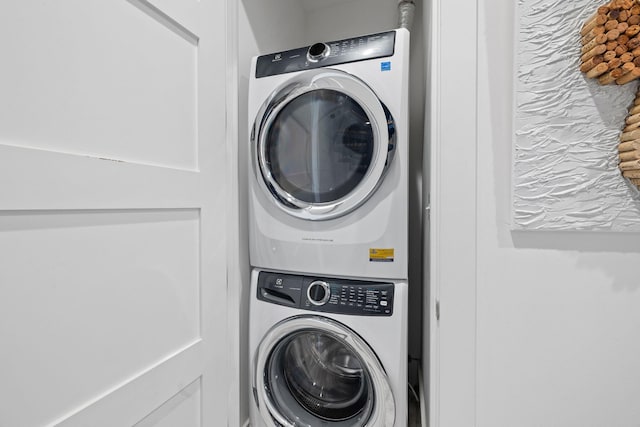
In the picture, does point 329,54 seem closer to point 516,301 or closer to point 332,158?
point 332,158

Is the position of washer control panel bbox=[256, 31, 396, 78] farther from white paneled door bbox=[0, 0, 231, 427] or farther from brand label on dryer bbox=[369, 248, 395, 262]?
brand label on dryer bbox=[369, 248, 395, 262]

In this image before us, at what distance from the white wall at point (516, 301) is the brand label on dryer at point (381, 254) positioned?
0.20 meters

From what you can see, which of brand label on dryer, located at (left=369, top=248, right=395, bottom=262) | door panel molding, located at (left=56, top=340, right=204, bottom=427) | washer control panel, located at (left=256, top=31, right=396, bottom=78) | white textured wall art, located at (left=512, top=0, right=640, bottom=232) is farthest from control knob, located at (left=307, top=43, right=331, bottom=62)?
door panel molding, located at (left=56, top=340, right=204, bottom=427)

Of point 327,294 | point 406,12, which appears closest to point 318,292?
point 327,294

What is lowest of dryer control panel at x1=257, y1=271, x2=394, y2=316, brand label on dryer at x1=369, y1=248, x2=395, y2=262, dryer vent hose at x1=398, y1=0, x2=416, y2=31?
dryer control panel at x1=257, y1=271, x2=394, y2=316

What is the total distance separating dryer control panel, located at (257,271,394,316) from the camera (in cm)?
108

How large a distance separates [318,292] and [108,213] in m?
0.74

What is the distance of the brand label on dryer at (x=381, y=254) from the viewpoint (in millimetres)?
1074

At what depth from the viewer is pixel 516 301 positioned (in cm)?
83

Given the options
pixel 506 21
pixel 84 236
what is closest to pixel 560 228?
pixel 506 21

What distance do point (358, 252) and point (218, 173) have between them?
1.91 feet

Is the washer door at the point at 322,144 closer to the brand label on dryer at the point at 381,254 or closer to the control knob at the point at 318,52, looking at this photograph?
the control knob at the point at 318,52

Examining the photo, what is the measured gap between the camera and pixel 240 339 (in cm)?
126

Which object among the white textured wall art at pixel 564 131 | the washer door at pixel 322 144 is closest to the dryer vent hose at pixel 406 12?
the washer door at pixel 322 144
